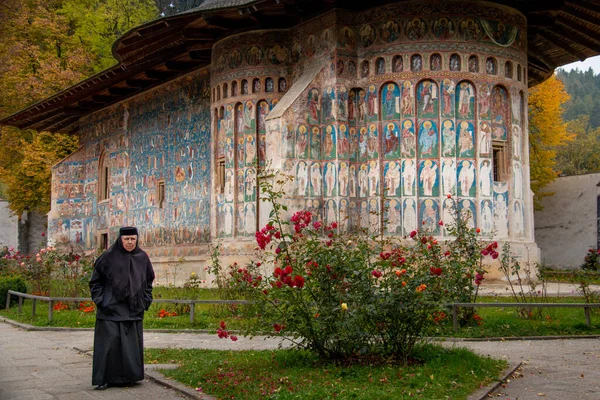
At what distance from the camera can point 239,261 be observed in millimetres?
19141

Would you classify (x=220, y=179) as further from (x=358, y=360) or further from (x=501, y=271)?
(x=358, y=360)

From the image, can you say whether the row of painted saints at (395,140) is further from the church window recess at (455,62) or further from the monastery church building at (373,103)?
the church window recess at (455,62)

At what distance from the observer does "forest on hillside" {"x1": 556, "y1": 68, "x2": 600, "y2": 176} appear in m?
53.2

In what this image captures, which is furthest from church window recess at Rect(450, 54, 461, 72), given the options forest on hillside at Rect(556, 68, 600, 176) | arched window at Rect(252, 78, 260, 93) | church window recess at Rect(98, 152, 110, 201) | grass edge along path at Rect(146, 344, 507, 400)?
church window recess at Rect(98, 152, 110, 201)

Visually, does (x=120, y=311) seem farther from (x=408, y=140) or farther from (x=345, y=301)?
(x=408, y=140)

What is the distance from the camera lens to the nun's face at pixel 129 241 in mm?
7418

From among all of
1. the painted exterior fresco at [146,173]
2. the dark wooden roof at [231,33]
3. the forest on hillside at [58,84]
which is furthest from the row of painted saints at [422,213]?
the forest on hillside at [58,84]

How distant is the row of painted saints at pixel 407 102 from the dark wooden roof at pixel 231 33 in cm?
206

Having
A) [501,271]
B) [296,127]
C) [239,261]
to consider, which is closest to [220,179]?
[239,261]

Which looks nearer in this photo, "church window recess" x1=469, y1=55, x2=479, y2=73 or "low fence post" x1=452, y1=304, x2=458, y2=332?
"low fence post" x1=452, y1=304, x2=458, y2=332

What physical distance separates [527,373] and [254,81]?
13.5 meters

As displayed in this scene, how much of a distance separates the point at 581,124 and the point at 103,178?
1609 inches

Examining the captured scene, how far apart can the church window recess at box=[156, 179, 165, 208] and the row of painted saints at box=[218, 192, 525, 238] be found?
9.44 m

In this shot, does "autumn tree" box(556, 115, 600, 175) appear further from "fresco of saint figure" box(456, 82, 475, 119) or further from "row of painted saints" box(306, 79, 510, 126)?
"fresco of saint figure" box(456, 82, 475, 119)
